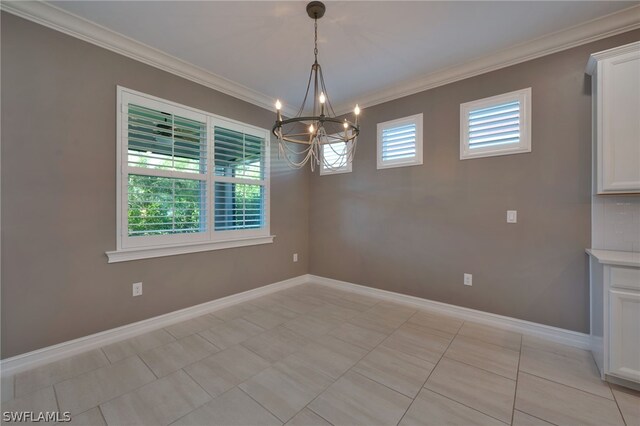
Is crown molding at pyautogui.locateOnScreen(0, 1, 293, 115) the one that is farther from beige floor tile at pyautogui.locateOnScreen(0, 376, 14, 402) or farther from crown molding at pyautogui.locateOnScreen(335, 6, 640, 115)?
beige floor tile at pyautogui.locateOnScreen(0, 376, 14, 402)

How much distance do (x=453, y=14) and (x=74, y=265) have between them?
3.76 meters

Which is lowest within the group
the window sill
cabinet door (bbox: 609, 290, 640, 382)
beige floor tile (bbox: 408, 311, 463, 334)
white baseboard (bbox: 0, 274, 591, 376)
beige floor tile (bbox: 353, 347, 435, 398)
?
→ beige floor tile (bbox: 353, 347, 435, 398)

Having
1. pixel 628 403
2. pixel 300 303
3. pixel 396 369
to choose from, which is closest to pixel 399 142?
pixel 300 303

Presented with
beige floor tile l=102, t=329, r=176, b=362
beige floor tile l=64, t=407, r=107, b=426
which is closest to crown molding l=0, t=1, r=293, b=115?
beige floor tile l=102, t=329, r=176, b=362

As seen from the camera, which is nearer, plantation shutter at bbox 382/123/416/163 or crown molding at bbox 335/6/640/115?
crown molding at bbox 335/6/640/115

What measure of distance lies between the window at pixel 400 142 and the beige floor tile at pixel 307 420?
109 inches

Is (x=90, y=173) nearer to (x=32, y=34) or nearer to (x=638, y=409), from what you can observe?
(x=32, y=34)

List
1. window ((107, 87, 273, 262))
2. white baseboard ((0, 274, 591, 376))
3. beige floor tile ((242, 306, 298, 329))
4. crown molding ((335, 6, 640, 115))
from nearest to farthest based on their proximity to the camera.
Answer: white baseboard ((0, 274, 591, 376))
crown molding ((335, 6, 640, 115))
window ((107, 87, 273, 262))
beige floor tile ((242, 306, 298, 329))

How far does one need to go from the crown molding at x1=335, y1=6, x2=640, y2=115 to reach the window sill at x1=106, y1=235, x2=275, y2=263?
2.65m

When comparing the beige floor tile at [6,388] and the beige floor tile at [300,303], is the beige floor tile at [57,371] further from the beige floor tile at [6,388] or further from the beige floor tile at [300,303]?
the beige floor tile at [300,303]

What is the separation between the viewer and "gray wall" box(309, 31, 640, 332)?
7.82ft

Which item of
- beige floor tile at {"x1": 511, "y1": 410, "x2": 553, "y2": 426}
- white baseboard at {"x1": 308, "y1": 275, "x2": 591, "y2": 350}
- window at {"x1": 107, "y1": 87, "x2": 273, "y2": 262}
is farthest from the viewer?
window at {"x1": 107, "y1": 87, "x2": 273, "y2": 262}

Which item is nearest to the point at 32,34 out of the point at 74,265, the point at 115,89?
the point at 115,89

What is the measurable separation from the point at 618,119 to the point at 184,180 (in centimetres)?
389
